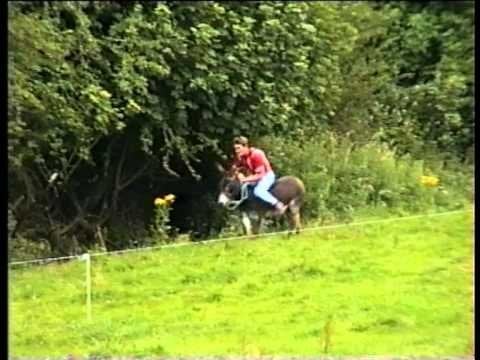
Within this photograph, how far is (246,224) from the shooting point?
137 inches

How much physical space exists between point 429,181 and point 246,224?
26.6 inches

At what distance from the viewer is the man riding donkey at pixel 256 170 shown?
346 centimetres

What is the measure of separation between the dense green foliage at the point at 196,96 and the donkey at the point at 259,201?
0.06 metres

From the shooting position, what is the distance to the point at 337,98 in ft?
11.7

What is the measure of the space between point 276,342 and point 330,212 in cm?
76

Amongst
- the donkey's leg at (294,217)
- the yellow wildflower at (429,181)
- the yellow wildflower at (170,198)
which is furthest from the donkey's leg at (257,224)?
the yellow wildflower at (429,181)

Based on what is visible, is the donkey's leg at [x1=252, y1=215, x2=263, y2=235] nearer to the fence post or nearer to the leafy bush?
the leafy bush

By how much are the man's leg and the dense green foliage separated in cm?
11

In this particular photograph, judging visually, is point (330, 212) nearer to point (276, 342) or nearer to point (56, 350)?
point (276, 342)

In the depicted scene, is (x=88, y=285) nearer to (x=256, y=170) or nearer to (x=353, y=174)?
(x=256, y=170)

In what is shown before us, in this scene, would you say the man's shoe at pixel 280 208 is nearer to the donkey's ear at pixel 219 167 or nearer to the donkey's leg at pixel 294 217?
the donkey's leg at pixel 294 217

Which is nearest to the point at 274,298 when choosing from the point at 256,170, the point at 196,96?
the point at 256,170

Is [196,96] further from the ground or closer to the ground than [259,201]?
further from the ground

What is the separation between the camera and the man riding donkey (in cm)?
346
